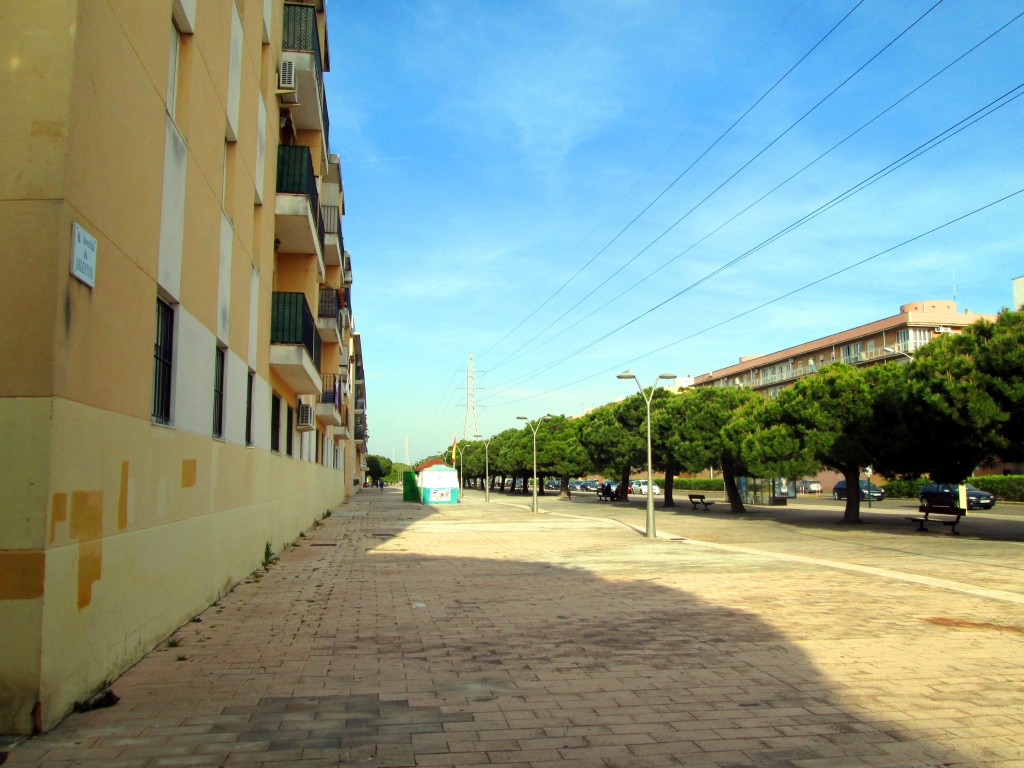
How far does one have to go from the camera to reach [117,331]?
6.64 m

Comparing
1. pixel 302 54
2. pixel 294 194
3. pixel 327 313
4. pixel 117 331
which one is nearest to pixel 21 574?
pixel 117 331

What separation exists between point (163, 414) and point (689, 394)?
37.9 meters

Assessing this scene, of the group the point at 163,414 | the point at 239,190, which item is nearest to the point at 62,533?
the point at 163,414

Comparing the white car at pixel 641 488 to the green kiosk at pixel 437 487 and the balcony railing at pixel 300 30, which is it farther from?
the balcony railing at pixel 300 30

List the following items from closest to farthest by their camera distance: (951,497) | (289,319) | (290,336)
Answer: (290,336) → (289,319) → (951,497)

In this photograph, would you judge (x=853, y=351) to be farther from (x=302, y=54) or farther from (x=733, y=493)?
(x=302, y=54)

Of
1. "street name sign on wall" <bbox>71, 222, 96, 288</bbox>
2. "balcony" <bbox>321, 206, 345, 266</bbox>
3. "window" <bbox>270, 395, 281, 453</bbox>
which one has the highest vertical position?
A: "balcony" <bbox>321, 206, 345, 266</bbox>

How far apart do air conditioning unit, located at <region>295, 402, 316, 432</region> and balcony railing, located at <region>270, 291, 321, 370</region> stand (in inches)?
189

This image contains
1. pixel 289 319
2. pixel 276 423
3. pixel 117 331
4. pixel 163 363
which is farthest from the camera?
pixel 276 423

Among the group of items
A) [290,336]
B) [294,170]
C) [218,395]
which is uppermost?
[294,170]

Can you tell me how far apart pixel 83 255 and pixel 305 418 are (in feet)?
54.9

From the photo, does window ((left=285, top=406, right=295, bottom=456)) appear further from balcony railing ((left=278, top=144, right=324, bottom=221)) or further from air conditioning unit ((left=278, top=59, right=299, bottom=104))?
air conditioning unit ((left=278, top=59, right=299, bottom=104))

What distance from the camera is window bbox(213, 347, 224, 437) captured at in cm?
1112

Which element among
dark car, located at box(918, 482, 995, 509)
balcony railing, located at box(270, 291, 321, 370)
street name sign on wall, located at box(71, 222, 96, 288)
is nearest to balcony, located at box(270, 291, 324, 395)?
balcony railing, located at box(270, 291, 321, 370)
